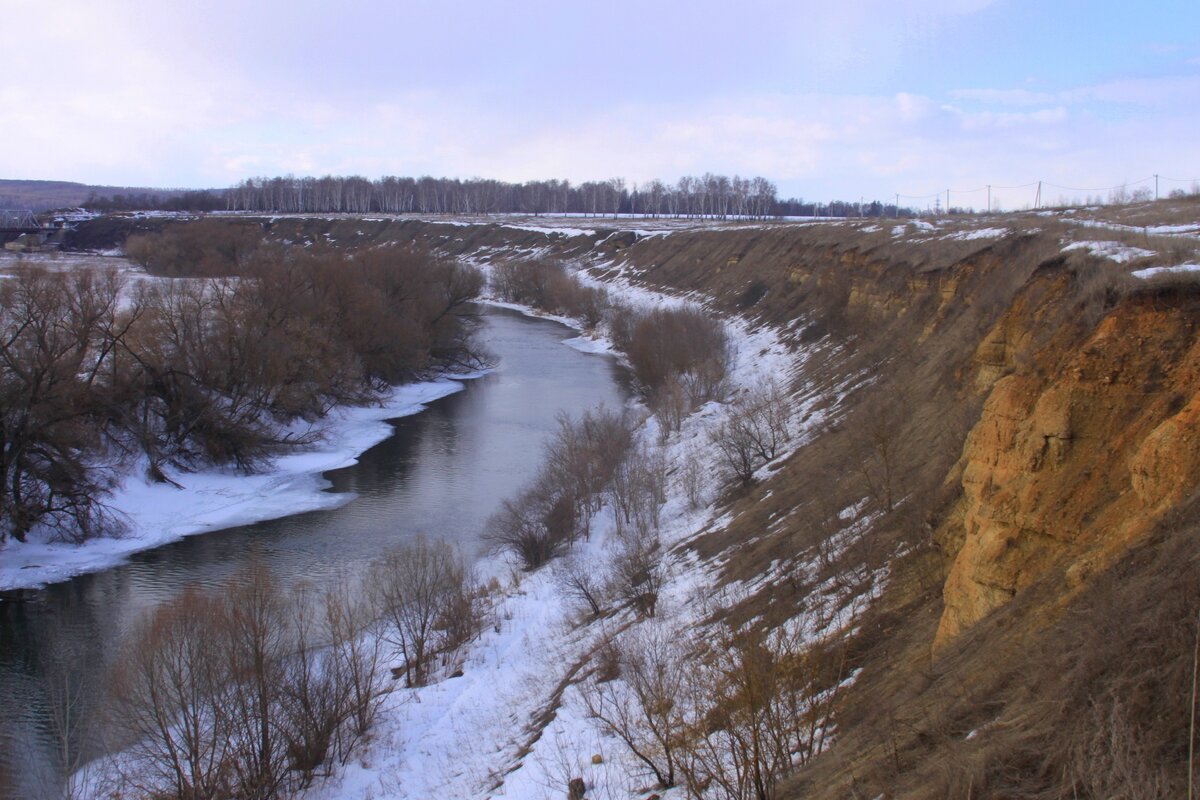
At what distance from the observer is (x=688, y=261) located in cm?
7175

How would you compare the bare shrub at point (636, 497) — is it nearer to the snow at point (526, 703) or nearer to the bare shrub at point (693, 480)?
the snow at point (526, 703)

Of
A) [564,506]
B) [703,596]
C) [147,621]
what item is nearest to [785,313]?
[564,506]

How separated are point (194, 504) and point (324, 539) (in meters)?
7.08

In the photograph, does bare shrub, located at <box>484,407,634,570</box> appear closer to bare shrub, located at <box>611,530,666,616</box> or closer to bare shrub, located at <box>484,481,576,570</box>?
bare shrub, located at <box>484,481,576,570</box>

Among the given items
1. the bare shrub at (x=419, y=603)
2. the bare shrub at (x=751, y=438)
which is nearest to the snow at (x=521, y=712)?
the bare shrub at (x=419, y=603)

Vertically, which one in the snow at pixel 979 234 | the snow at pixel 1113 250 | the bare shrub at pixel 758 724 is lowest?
the bare shrub at pixel 758 724

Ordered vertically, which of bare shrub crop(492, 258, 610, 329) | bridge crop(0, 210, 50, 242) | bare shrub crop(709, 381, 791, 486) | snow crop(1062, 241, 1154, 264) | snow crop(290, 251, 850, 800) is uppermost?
bridge crop(0, 210, 50, 242)

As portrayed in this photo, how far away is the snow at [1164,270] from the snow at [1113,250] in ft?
4.43

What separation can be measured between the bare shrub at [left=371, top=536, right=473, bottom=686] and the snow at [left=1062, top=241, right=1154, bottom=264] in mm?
13230

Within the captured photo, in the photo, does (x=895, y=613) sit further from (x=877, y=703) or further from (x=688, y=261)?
(x=688, y=261)

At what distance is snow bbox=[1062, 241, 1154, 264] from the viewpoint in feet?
39.9

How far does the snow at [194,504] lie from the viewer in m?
24.5

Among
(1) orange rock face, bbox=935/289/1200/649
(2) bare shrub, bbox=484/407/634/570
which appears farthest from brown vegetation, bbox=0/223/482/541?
(1) orange rock face, bbox=935/289/1200/649

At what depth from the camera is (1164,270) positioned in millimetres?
10359
